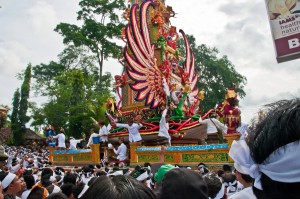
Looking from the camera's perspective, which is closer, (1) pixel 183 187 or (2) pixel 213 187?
(1) pixel 183 187

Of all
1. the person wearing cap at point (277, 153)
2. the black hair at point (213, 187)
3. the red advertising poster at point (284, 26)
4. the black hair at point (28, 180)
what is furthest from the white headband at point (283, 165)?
the black hair at point (28, 180)

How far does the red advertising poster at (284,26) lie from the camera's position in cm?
367

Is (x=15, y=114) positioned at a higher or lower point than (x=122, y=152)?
higher

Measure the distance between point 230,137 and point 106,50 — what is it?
32.0m

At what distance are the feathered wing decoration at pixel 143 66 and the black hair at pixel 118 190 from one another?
13.6m

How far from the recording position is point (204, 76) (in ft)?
140

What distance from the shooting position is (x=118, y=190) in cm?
147

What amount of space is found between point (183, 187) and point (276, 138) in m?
1.25

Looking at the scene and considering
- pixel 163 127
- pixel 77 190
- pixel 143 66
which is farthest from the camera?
pixel 143 66

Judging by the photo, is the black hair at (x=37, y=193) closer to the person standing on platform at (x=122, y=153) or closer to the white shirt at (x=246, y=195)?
the white shirt at (x=246, y=195)

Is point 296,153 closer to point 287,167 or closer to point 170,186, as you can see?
point 287,167

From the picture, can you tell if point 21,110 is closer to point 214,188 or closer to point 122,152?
point 122,152

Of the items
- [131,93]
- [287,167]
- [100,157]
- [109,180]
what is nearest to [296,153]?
[287,167]

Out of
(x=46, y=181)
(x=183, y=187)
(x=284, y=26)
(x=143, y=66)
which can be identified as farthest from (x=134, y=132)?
(x=183, y=187)
